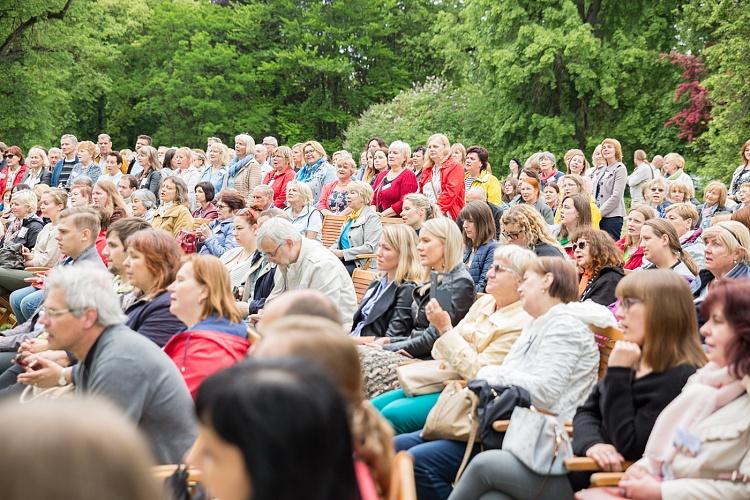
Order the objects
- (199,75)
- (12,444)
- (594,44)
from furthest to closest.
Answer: (199,75)
(594,44)
(12,444)

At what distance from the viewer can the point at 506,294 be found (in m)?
5.18

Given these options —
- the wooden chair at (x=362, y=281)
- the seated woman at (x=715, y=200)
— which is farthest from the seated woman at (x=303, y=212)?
the seated woman at (x=715, y=200)

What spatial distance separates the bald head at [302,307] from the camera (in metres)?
3.15

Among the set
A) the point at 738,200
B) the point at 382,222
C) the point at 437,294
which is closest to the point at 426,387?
the point at 437,294

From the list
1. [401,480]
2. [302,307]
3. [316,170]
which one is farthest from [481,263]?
[316,170]

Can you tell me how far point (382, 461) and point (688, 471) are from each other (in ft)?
5.03

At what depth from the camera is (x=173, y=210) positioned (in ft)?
33.8

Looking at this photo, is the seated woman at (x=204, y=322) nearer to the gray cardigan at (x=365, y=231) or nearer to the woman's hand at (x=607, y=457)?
the woman's hand at (x=607, y=457)

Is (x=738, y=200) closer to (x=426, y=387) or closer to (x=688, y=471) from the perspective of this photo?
(x=426, y=387)

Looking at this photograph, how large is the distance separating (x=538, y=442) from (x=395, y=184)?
6.83 metres

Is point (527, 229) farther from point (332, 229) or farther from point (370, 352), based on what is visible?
point (332, 229)

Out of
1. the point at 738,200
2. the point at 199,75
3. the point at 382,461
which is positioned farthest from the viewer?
the point at 199,75

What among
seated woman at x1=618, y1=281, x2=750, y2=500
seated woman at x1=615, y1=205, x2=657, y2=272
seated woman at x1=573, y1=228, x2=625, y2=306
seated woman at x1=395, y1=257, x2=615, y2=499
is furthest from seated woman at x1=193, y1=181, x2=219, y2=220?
seated woman at x1=618, y1=281, x2=750, y2=500

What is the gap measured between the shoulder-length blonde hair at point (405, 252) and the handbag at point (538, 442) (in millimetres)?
2375
